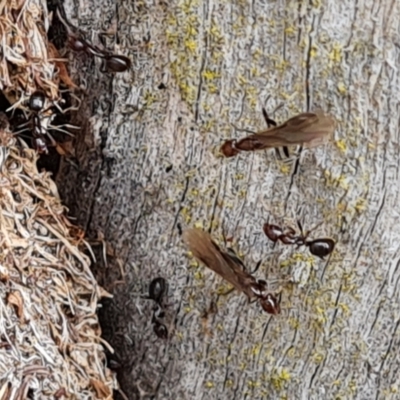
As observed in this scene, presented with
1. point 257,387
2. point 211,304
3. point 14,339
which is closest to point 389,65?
point 211,304

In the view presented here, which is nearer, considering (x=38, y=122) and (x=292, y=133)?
(x=292, y=133)

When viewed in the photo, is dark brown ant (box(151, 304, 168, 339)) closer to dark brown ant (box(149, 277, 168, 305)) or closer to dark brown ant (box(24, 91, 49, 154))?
dark brown ant (box(149, 277, 168, 305))

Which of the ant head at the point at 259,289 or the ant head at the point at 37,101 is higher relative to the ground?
the ant head at the point at 37,101

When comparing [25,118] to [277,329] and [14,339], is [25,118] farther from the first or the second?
[277,329]

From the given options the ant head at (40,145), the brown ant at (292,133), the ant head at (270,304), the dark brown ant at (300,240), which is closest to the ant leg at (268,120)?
the brown ant at (292,133)

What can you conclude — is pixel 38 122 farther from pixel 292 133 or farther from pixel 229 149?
pixel 292 133

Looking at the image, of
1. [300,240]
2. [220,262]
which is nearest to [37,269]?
[220,262]

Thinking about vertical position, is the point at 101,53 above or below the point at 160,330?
above

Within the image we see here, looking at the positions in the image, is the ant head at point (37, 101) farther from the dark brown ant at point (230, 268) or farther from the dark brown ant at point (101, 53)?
the dark brown ant at point (230, 268)
